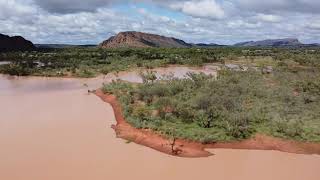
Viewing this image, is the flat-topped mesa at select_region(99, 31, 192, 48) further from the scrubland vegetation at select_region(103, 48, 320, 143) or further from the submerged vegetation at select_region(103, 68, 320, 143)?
the submerged vegetation at select_region(103, 68, 320, 143)

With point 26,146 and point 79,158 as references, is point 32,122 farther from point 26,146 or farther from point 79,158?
point 79,158

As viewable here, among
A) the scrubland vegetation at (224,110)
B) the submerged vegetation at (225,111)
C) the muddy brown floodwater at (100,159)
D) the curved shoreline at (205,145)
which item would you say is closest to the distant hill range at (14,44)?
the scrubland vegetation at (224,110)

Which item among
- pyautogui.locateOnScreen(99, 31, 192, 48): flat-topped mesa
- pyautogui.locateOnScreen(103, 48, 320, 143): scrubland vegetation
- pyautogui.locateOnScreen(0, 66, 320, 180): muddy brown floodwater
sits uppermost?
pyautogui.locateOnScreen(99, 31, 192, 48): flat-topped mesa

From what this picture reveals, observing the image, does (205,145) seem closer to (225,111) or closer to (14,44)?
(225,111)

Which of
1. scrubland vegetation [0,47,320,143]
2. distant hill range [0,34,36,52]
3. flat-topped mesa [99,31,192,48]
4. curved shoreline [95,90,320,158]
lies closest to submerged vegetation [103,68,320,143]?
scrubland vegetation [0,47,320,143]

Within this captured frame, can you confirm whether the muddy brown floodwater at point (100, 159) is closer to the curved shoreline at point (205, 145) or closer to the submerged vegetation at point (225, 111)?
the curved shoreline at point (205, 145)

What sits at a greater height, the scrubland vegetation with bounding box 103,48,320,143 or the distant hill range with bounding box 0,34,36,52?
the distant hill range with bounding box 0,34,36,52

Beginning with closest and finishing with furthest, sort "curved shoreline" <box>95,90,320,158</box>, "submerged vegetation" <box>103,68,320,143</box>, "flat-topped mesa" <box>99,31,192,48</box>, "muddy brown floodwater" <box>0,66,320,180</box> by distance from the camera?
"muddy brown floodwater" <box>0,66,320,180</box>
"curved shoreline" <box>95,90,320,158</box>
"submerged vegetation" <box>103,68,320,143</box>
"flat-topped mesa" <box>99,31,192,48</box>
